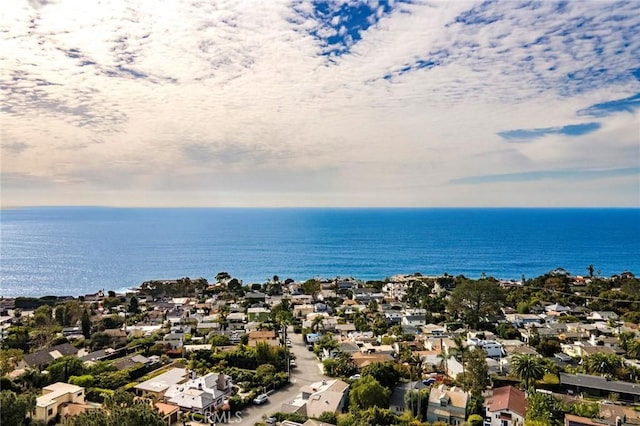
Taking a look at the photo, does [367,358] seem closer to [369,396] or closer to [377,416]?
[369,396]

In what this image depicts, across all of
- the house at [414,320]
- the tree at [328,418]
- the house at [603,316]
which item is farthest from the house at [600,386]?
the house at [603,316]

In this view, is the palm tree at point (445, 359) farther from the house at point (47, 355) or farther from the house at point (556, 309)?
the house at point (47, 355)

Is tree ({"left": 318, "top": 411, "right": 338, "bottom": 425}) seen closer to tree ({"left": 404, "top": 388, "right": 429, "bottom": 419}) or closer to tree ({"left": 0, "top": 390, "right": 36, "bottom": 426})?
tree ({"left": 404, "top": 388, "right": 429, "bottom": 419})

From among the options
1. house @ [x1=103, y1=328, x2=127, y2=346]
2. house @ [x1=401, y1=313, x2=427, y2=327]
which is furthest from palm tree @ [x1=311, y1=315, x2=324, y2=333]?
house @ [x1=103, y1=328, x2=127, y2=346]

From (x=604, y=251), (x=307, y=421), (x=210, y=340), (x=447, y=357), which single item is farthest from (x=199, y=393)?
(x=604, y=251)

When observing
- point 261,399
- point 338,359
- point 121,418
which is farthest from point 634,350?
point 121,418

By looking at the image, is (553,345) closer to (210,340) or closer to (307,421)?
(307,421)
